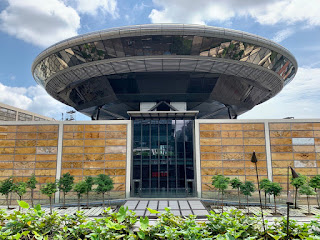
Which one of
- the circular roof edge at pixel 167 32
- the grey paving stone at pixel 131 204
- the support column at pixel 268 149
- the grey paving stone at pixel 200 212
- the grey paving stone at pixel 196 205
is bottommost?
the grey paving stone at pixel 131 204

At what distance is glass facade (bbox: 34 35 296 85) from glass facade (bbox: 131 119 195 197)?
9803 mm

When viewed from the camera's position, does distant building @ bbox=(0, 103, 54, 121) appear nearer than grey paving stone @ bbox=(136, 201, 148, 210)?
No

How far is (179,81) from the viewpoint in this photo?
109 ft

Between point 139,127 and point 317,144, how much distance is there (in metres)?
23.6

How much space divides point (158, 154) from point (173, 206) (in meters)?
8.28

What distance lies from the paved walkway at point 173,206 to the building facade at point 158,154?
251cm

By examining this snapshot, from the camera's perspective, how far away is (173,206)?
84.9ft

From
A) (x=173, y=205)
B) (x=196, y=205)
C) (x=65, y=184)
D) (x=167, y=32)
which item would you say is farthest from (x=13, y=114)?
(x=196, y=205)

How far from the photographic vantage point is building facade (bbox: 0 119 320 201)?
3047 cm

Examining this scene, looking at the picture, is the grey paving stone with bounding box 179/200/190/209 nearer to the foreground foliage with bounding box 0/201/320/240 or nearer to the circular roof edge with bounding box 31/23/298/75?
the foreground foliage with bounding box 0/201/320/240

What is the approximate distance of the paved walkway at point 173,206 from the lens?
23.0 meters

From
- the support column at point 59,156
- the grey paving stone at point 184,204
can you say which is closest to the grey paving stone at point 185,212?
the grey paving stone at point 184,204

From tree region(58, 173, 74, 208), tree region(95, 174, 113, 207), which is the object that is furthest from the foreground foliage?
tree region(58, 173, 74, 208)

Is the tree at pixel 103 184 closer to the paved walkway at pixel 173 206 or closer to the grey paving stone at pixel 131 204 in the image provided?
the grey paving stone at pixel 131 204
